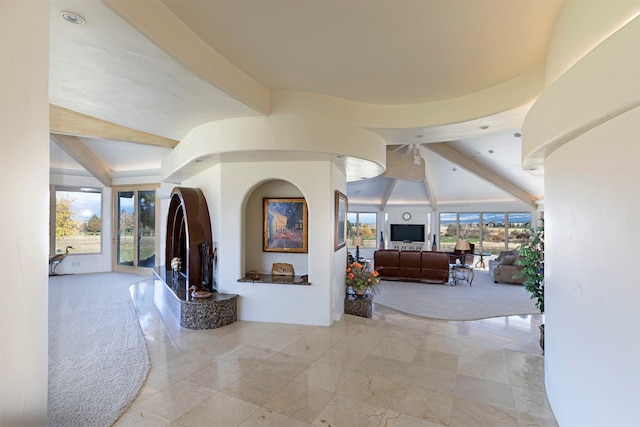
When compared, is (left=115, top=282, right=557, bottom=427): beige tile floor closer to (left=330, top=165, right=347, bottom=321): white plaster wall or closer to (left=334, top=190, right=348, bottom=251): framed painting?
(left=330, top=165, right=347, bottom=321): white plaster wall

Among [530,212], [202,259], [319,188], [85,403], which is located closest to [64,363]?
[85,403]

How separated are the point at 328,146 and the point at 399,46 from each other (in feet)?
4.82

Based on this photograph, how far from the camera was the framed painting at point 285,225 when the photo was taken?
5.11 m

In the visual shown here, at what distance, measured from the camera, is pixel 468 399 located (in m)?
2.73

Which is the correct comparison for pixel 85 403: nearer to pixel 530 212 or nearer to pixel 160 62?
Answer: pixel 160 62

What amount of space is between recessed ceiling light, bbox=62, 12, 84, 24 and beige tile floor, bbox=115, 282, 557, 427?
9.32ft

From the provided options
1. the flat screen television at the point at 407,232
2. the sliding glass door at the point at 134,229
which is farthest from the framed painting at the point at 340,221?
the flat screen television at the point at 407,232

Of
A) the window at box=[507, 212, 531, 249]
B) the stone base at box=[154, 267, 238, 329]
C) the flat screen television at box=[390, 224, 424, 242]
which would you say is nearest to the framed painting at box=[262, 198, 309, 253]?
the stone base at box=[154, 267, 238, 329]

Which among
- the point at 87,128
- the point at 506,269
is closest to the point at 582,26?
the point at 87,128

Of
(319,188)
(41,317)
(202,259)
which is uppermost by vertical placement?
(319,188)

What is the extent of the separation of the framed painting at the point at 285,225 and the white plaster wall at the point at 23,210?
3988 millimetres

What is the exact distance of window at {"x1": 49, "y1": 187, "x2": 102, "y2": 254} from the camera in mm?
8242

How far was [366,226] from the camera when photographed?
14297mm

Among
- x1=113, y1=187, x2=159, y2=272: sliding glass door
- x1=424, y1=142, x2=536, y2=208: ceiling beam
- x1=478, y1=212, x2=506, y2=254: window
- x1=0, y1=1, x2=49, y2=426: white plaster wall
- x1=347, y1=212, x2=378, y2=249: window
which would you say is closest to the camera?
x1=0, y1=1, x2=49, y2=426: white plaster wall
